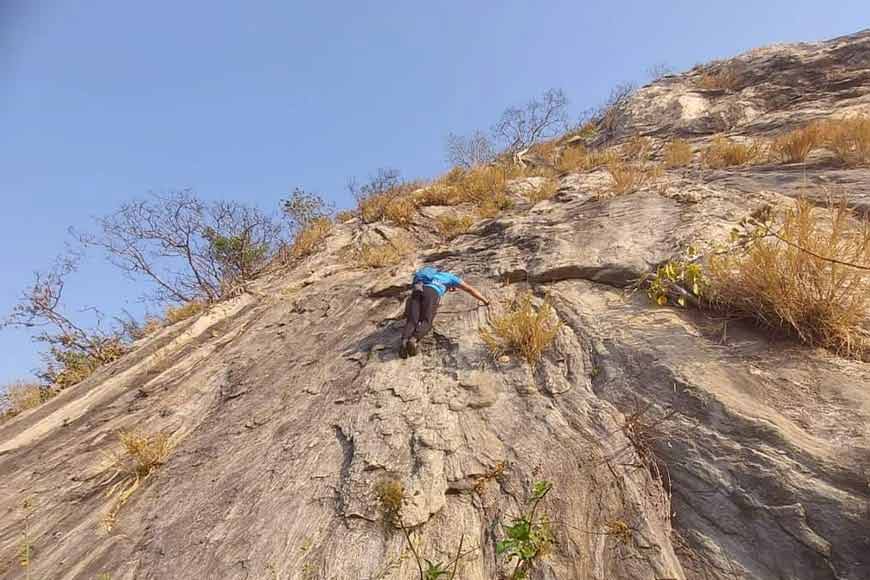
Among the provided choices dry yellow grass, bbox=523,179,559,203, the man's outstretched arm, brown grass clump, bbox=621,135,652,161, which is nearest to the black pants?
the man's outstretched arm

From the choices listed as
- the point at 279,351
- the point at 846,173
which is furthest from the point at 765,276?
the point at 279,351

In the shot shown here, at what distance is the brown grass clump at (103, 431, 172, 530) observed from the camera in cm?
325

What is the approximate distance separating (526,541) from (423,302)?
8.55ft

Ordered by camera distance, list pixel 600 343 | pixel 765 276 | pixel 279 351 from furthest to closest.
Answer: pixel 279 351 < pixel 600 343 < pixel 765 276

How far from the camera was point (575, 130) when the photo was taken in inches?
496

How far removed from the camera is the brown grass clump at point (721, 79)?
10.2 metres

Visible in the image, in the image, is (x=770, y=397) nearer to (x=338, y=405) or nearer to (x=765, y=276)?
(x=765, y=276)

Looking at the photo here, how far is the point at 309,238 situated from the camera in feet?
26.6

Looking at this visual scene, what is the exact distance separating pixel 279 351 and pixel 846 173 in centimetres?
622

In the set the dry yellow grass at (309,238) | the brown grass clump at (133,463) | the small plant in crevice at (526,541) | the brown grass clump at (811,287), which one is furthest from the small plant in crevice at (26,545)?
the dry yellow grass at (309,238)

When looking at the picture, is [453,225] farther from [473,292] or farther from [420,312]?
[420,312]

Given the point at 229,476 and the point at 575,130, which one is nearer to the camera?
the point at 229,476

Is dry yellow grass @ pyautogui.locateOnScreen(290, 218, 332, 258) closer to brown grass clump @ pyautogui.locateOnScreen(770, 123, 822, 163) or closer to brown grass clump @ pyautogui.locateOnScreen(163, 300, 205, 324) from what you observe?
brown grass clump @ pyautogui.locateOnScreen(163, 300, 205, 324)

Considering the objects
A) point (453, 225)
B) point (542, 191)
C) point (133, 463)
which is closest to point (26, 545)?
point (133, 463)
